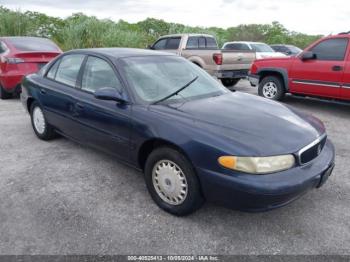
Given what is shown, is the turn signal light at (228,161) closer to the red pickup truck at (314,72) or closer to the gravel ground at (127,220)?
the gravel ground at (127,220)

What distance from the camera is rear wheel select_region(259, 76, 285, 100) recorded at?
25.9 ft

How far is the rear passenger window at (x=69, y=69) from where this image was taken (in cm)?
411

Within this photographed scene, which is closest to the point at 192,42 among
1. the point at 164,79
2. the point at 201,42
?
the point at 201,42

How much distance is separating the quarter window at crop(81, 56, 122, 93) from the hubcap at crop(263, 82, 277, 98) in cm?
543

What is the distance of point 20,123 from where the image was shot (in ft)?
19.8

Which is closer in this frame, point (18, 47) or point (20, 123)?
point (20, 123)

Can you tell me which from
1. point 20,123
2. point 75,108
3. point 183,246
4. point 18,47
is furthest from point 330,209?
point 18,47

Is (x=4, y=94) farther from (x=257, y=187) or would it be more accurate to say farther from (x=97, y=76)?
(x=257, y=187)

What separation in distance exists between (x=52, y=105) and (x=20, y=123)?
2072 mm

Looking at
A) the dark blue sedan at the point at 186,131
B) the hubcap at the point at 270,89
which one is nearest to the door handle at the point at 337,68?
the hubcap at the point at 270,89

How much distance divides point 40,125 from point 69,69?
1.19m

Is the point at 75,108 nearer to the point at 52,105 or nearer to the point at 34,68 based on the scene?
the point at 52,105

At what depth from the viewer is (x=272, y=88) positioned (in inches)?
320

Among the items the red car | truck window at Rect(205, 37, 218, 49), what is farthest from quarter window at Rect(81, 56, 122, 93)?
truck window at Rect(205, 37, 218, 49)
